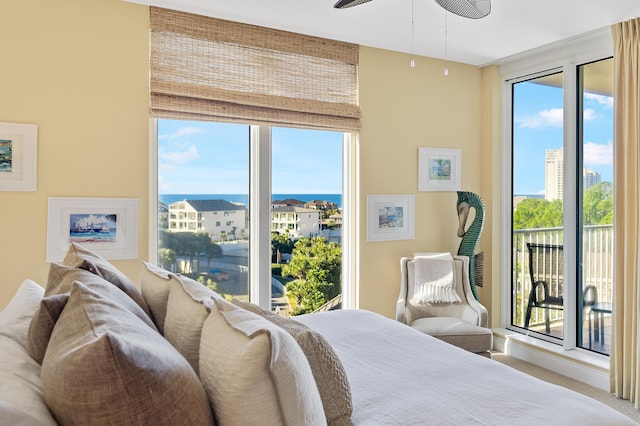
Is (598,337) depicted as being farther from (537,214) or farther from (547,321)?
(537,214)

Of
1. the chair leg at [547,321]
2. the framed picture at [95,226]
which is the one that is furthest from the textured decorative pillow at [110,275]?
the chair leg at [547,321]

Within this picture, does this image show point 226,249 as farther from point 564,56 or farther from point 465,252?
point 564,56

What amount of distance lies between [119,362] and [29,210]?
2471 millimetres

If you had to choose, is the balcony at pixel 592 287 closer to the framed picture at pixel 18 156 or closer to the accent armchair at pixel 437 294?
the accent armchair at pixel 437 294

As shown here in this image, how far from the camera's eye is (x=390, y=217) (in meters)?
4.09

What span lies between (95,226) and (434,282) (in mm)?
2578

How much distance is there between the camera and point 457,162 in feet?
14.6

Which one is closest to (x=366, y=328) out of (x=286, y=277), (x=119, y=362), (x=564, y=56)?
(x=286, y=277)

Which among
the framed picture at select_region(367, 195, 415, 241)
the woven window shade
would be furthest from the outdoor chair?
the woven window shade

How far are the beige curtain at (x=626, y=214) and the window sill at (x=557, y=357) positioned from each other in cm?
16

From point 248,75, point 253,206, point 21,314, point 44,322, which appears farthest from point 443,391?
point 248,75

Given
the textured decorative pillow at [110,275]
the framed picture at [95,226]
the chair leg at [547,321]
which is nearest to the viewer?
the textured decorative pillow at [110,275]

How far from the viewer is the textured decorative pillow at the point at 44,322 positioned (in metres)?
1.14

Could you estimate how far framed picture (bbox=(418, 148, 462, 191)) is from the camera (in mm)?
4254
